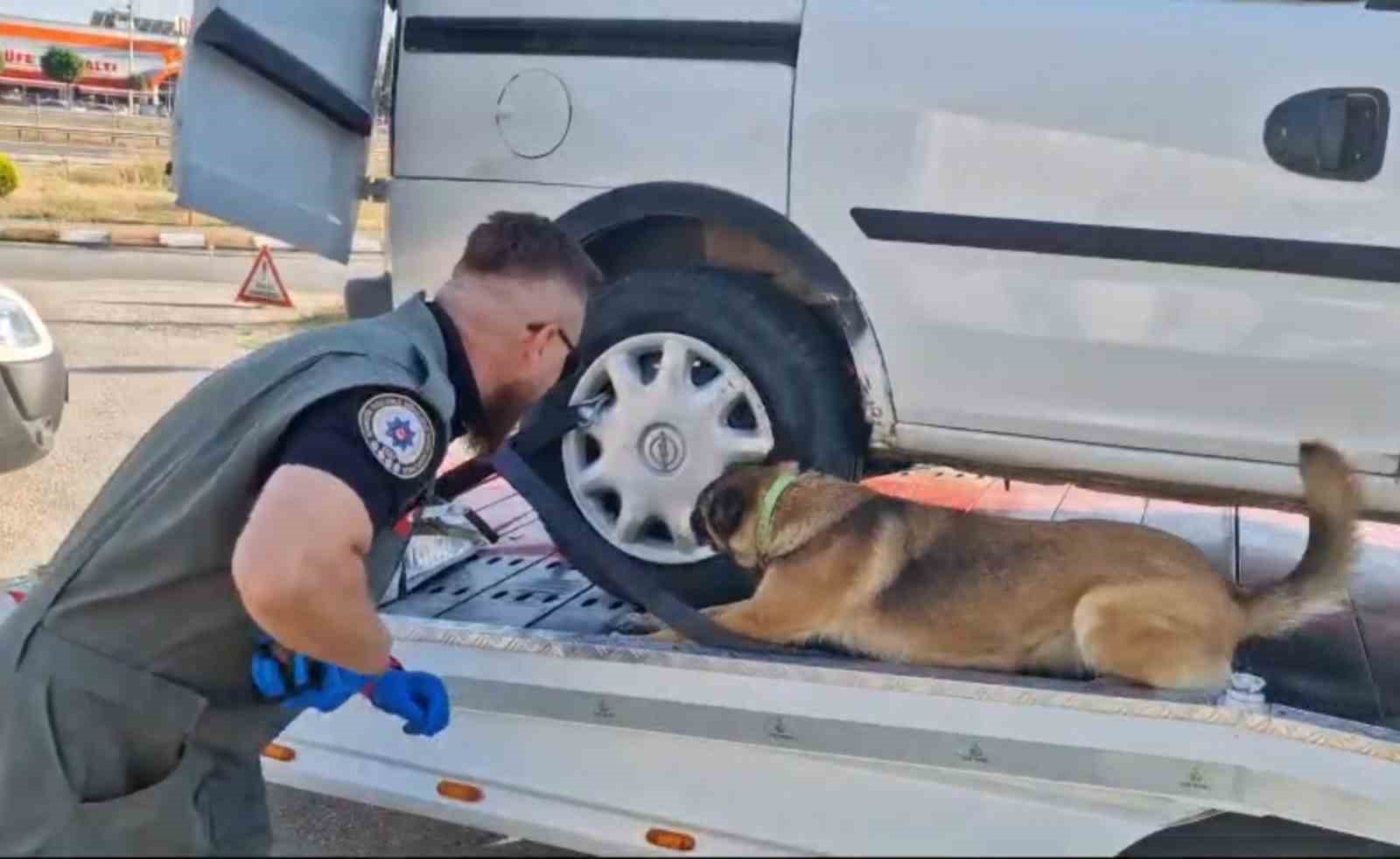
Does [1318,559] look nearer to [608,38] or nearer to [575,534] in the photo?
[575,534]

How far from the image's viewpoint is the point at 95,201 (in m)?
20.6

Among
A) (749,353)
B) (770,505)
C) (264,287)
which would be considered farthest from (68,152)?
(770,505)

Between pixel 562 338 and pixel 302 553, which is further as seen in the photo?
pixel 562 338

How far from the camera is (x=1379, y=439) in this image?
2.68m

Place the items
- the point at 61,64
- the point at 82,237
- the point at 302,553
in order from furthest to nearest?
the point at 61,64 < the point at 82,237 < the point at 302,553

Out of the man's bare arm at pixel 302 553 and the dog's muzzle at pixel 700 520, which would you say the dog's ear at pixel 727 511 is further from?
the man's bare arm at pixel 302 553

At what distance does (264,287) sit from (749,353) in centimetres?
945

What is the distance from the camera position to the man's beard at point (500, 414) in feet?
6.77

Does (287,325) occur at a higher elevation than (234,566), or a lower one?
lower

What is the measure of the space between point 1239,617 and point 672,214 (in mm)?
1371

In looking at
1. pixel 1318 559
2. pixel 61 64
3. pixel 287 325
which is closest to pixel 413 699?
pixel 1318 559

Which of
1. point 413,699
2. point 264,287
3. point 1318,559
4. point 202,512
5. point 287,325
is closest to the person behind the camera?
point 202,512

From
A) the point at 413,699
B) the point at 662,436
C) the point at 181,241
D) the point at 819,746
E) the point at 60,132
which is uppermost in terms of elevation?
the point at 60,132

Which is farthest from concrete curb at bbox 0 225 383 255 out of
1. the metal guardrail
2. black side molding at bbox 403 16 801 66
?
black side molding at bbox 403 16 801 66
